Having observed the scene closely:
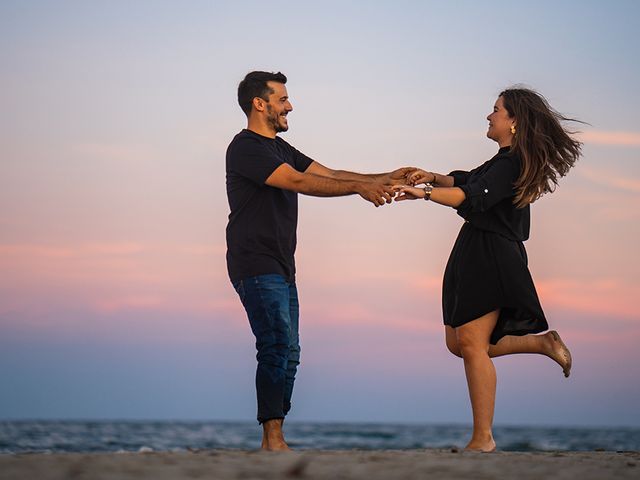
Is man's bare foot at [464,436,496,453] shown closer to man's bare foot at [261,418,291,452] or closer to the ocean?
man's bare foot at [261,418,291,452]

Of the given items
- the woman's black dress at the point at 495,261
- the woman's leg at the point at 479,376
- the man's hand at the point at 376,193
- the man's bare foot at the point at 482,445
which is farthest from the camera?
the man's hand at the point at 376,193

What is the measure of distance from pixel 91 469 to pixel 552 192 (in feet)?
13.5

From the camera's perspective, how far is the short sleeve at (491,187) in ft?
22.9

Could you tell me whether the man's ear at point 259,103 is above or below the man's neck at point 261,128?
above

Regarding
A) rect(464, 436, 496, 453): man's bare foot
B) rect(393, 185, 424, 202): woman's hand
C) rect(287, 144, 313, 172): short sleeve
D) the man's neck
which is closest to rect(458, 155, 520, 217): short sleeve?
rect(393, 185, 424, 202): woman's hand

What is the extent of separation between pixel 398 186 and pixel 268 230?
1090 millimetres

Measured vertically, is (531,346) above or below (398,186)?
below

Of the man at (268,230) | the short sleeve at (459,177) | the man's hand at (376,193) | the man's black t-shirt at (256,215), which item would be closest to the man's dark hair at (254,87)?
the man at (268,230)

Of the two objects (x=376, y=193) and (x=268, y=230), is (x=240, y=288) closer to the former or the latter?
(x=268, y=230)

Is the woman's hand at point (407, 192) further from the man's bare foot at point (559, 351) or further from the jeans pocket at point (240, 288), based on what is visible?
the man's bare foot at point (559, 351)

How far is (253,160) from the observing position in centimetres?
702

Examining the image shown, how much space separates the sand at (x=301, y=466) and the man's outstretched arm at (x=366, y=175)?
2.72 meters

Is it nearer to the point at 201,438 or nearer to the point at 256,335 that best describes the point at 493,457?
the point at 256,335

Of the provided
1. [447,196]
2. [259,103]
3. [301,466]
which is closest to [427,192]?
[447,196]
